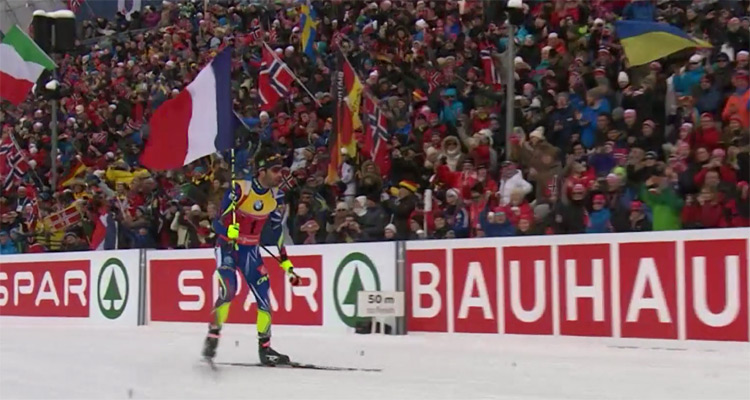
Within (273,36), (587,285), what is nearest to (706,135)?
(587,285)

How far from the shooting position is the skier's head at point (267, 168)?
925cm

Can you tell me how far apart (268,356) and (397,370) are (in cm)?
133

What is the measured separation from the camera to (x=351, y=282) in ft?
41.3

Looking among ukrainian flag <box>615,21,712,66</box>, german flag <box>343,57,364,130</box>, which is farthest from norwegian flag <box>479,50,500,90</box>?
ukrainian flag <box>615,21,712,66</box>

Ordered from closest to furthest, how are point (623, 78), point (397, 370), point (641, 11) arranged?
point (397, 370) → point (623, 78) → point (641, 11)

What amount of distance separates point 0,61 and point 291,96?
16.6 ft

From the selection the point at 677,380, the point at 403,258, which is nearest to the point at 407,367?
the point at 677,380

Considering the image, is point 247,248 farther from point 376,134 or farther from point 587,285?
point 376,134

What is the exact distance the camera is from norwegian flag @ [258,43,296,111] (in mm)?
16688

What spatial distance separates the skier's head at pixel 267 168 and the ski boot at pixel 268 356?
4.62ft

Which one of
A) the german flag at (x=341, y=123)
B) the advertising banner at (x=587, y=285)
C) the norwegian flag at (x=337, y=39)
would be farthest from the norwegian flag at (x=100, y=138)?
the advertising banner at (x=587, y=285)

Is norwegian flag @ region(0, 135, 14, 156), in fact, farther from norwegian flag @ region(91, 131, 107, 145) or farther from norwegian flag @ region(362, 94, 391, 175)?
norwegian flag @ region(362, 94, 391, 175)

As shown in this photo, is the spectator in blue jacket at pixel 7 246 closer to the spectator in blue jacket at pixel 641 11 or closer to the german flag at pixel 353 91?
the german flag at pixel 353 91

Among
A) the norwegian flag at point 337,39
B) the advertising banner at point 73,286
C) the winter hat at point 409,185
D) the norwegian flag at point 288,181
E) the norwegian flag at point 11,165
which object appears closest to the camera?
the winter hat at point 409,185
